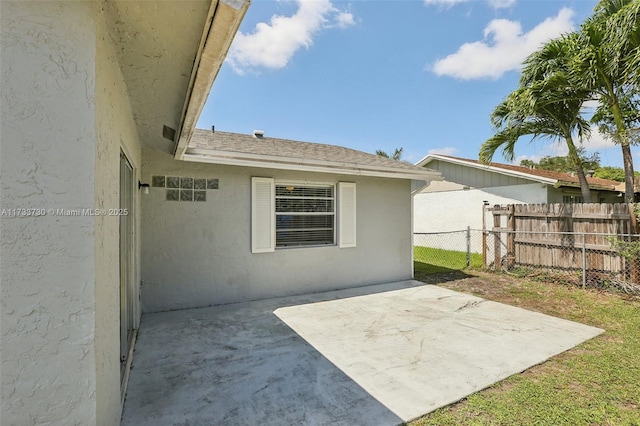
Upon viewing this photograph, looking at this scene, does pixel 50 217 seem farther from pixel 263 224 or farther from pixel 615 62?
pixel 615 62


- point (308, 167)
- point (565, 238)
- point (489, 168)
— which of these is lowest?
point (565, 238)

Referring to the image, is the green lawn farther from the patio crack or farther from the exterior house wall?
the exterior house wall

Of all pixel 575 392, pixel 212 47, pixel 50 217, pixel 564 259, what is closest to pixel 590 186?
pixel 564 259

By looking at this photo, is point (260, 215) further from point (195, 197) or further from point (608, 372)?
point (608, 372)

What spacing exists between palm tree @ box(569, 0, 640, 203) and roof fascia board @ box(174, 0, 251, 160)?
7.88 metres

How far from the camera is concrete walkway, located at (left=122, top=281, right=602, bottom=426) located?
9.06 ft

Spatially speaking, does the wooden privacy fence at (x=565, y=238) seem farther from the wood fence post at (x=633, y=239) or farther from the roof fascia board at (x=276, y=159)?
the roof fascia board at (x=276, y=159)

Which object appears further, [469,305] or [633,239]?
[633,239]

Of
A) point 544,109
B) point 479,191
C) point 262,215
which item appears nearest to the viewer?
point 262,215

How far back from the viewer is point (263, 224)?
628 cm

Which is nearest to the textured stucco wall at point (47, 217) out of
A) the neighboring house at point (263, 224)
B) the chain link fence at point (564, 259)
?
the neighboring house at point (263, 224)

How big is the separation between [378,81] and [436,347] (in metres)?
11.1

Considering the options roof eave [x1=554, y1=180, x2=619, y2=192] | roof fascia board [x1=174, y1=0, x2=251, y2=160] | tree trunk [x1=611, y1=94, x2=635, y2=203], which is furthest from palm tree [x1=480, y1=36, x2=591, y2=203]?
roof fascia board [x1=174, y1=0, x2=251, y2=160]

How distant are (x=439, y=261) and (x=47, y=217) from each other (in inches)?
448
